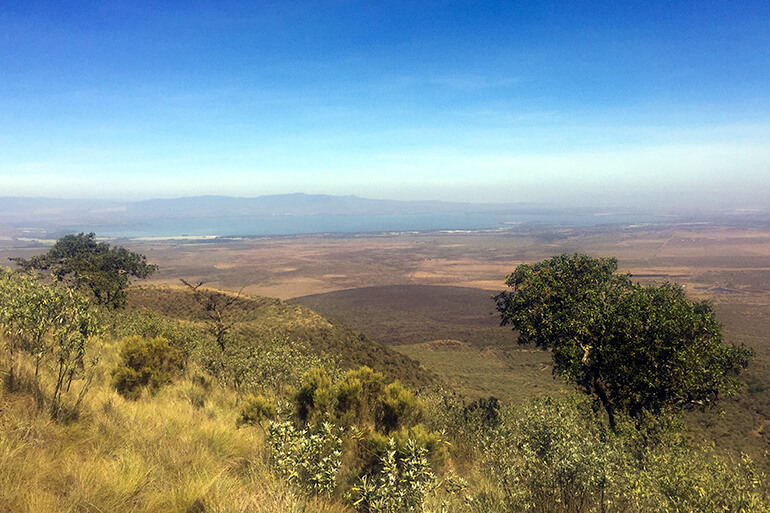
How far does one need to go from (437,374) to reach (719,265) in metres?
118

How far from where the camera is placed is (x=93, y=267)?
32.9 metres

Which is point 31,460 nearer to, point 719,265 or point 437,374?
point 437,374

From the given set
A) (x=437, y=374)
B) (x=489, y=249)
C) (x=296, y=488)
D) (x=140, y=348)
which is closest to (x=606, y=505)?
(x=296, y=488)

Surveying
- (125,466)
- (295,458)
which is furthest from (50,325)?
(295,458)

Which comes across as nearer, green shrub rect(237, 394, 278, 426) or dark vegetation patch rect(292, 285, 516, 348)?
green shrub rect(237, 394, 278, 426)

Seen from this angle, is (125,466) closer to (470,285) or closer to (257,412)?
(257,412)

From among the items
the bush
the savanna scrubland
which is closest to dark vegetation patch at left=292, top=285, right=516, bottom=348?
the savanna scrubland

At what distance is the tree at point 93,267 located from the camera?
101 feet

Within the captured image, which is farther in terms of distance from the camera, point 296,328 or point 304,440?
point 296,328

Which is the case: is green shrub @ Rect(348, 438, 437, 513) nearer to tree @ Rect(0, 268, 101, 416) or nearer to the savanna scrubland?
the savanna scrubland

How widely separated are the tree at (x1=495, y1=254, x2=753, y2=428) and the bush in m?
14.4

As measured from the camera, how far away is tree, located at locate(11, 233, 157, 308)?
30.9 meters

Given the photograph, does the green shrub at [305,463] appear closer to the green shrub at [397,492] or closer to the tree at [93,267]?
the green shrub at [397,492]

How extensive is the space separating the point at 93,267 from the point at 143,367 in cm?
2817
